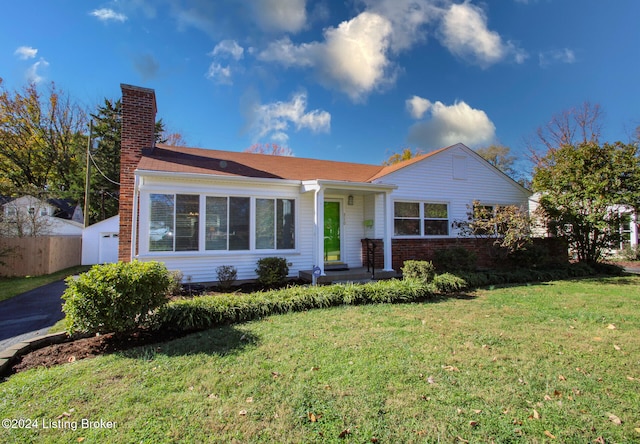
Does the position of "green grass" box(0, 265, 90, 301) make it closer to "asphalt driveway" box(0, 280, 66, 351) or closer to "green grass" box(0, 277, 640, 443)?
"asphalt driveway" box(0, 280, 66, 351)

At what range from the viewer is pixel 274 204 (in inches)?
379

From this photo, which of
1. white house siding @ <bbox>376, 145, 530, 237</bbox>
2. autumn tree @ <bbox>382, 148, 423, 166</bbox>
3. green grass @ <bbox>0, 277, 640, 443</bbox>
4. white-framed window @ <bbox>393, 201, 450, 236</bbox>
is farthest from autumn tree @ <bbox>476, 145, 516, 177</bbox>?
green grass @ <bbox>0, 277, 640, 443</bbox>

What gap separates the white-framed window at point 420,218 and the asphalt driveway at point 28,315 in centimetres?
976

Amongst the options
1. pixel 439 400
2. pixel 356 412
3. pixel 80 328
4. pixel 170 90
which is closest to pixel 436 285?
pixel 439 400

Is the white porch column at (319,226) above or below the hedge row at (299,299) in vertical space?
above

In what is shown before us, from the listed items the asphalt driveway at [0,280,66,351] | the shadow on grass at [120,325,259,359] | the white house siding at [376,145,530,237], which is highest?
the white house siding at [376,145,530,237]

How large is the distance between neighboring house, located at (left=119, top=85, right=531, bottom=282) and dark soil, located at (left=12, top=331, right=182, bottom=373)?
3.90m

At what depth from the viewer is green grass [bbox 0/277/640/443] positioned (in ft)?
8.16

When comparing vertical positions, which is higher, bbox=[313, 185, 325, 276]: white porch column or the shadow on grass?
bbox=[313, 185, 325, 276]: white porch column

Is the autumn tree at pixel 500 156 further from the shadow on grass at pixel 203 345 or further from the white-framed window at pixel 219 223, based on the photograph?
the shadow on grass at pixel 203 345

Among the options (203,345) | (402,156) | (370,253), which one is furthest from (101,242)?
(402,156)

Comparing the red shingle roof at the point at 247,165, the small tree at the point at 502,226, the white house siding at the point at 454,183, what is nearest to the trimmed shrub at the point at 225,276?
the red shingle roof at the point at 247,165

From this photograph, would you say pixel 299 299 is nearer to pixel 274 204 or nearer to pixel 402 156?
pixel 274 204

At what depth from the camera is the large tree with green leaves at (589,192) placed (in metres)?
10.5
